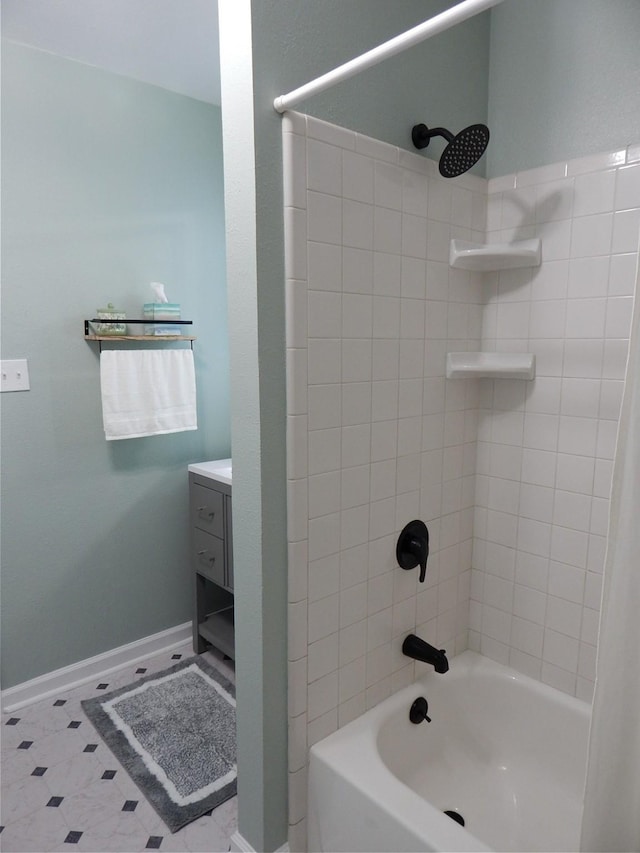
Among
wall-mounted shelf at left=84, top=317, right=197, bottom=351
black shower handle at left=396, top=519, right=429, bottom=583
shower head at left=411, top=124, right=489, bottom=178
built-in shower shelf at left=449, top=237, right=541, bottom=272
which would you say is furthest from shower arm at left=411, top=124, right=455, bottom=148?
wall-mounted shelf at left=84, top=317, right=197, bottom=351

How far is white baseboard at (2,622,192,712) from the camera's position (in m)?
2.29

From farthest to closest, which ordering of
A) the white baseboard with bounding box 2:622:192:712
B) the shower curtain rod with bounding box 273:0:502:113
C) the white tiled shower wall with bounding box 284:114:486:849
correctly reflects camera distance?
the white baseboard with bounding box 2:622:192:712
the white tiled shower wall with bounding box 284:114:486:849
the shower curtain rod with bounding box 273:0:502:113

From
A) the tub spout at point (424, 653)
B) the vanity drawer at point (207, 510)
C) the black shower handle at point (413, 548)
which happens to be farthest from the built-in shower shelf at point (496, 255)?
the vanity drawer at point (207, 510)

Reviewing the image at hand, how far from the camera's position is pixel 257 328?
51.7 inches

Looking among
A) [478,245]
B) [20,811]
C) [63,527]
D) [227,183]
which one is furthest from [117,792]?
[478,245]

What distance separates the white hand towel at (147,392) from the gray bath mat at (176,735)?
1075 mm

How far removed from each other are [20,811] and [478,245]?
231 centimetres

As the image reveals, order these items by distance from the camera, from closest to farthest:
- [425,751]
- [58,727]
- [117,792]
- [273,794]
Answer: [273,794] < [425,751] < [117,792] < [58,727]

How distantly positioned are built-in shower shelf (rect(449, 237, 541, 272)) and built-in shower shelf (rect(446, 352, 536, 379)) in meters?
0.27

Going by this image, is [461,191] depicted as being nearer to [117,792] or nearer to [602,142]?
[602,142]

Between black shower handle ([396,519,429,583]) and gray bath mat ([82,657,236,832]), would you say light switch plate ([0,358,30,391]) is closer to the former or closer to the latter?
gray bath mat ([82,657,236,832])

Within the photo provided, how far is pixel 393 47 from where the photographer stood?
3.42 ft

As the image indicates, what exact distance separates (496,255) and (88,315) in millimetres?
1622

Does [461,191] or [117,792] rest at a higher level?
[461,191]
